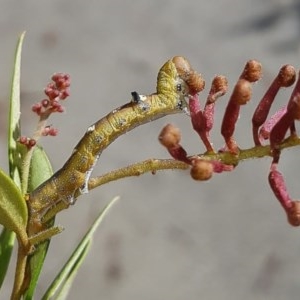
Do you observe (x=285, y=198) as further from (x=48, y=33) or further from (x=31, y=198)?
(x=48, y=33)

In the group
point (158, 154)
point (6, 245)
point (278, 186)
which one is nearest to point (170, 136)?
point (278, 186)

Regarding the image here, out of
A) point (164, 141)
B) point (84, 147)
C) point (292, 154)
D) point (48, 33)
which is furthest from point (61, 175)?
point (48, 33)

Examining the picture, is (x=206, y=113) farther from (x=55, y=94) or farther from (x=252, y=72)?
(x=55, y=94)

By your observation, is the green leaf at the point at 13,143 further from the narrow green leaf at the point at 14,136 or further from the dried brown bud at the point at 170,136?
the dried brown bud at the point at 170,136

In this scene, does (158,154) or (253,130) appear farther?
(158,154)

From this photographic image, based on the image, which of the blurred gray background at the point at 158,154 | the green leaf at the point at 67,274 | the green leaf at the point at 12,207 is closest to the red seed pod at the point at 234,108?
the green leaf at the point at 12,207
